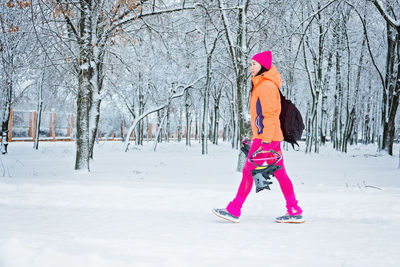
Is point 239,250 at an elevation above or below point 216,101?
below

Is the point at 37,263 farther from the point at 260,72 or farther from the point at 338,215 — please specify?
the point at 338,215

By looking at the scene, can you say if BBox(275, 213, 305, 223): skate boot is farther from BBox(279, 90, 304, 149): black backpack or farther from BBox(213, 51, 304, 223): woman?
BBox(279, 90, 304, 149): black backpack

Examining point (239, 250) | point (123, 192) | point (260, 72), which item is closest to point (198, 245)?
point (239, 250)

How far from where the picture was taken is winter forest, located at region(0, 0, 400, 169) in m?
8.90

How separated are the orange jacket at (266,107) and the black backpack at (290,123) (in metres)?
0.08

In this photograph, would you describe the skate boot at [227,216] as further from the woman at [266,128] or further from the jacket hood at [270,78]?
the jacket hood at [270,78]

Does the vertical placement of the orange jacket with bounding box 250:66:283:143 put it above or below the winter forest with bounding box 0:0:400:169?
below

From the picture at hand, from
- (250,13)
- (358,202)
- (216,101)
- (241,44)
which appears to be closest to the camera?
(358,202)

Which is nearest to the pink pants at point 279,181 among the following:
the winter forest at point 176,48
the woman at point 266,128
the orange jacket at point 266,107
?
the woman at point 266,128

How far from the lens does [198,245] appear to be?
303cm

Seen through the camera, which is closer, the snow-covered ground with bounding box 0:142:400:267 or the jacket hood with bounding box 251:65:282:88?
the snow-covered ground with bounding box 0:142:400:267

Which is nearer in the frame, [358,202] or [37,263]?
[37,263]

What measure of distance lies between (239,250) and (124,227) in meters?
1.38

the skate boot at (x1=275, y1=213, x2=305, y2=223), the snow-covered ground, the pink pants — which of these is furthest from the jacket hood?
the snow-covered ground
